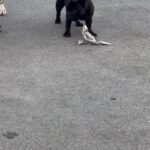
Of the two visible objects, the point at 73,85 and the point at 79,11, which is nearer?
the point at 73,85

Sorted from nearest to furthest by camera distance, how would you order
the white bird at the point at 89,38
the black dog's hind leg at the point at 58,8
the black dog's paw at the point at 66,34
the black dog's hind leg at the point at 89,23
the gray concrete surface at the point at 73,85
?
1. the gray concrete surface at the point at 73,85
2. the white bird at the point at 89,38
3. the black dog's hind leg at the point at 89,23
4. the black dog's paw at the point at 66,34
5. the black dog's hind leg at the point at 58,8

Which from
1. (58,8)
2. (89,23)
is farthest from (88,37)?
(58,8)

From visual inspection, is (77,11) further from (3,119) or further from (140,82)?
(3,119)

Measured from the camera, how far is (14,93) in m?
5.38

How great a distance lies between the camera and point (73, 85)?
5.58 metres

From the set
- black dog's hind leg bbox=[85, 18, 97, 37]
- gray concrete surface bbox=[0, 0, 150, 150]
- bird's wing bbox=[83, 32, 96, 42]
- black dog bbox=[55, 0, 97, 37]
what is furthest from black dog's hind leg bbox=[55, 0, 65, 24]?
bird's wing bbox=[83, 32, 96, 42]

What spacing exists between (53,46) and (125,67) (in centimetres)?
132

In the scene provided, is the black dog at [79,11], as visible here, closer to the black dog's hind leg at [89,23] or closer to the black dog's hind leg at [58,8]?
the black dog's hind leg at [89,23]

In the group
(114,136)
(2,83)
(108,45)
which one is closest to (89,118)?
(114,136)

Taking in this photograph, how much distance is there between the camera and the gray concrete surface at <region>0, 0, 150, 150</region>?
174 inches

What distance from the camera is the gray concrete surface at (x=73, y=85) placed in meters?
4.41

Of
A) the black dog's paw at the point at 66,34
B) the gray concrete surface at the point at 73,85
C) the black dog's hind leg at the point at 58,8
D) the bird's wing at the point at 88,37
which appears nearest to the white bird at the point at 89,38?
the bird's wing at the point at 88,37

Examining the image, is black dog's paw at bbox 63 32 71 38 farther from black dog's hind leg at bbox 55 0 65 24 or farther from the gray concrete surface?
black dog's hind leg at bbox 55 0 65 24

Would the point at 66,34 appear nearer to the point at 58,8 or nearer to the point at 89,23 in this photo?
the point at 89,23
